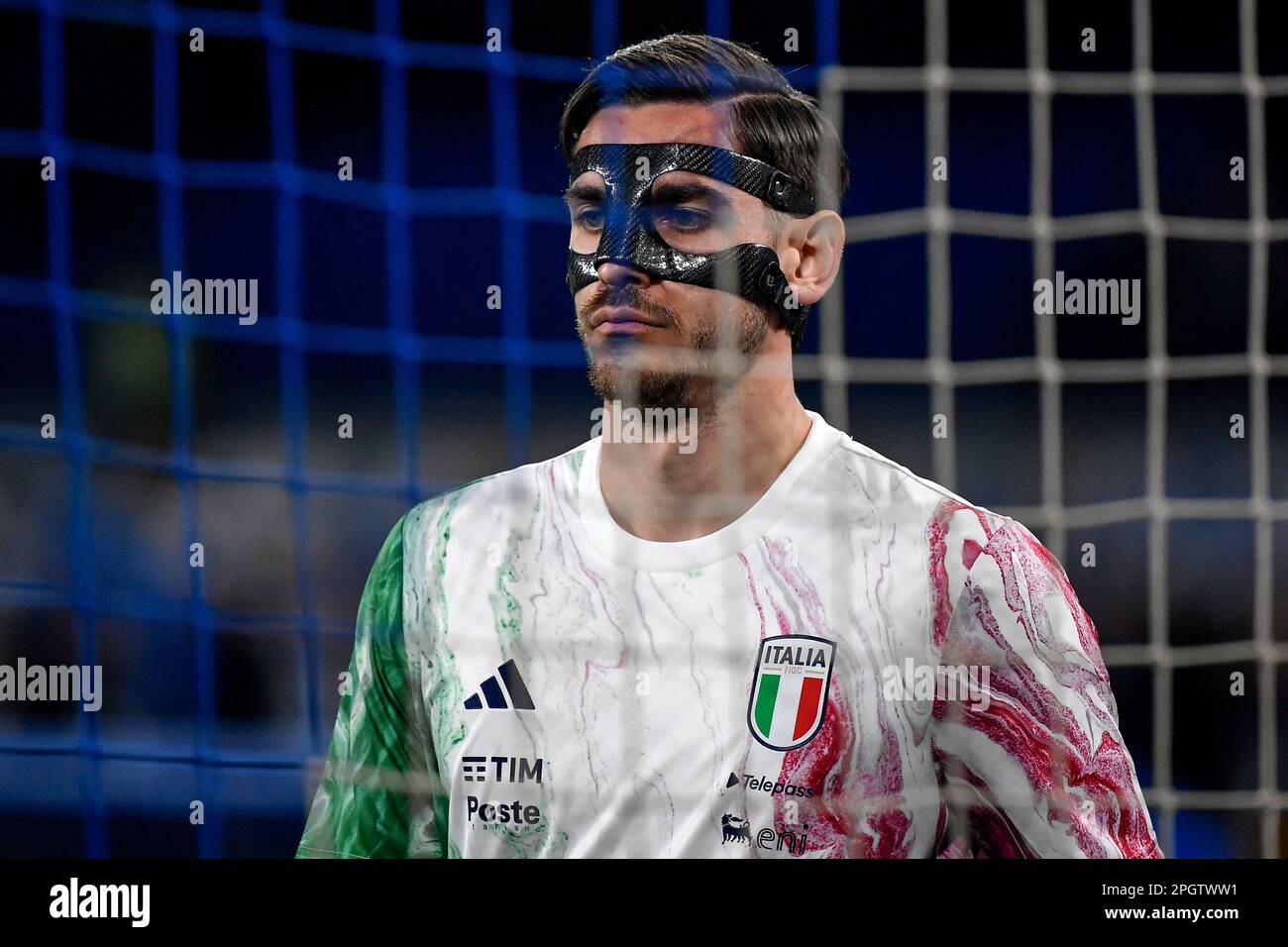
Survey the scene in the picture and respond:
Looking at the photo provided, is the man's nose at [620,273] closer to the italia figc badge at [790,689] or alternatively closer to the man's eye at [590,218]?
the man's eye at [590,218]

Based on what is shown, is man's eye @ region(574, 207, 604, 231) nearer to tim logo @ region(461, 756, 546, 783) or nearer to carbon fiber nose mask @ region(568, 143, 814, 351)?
carbon fiber nose mask @ region(568, 143, 814, 351)

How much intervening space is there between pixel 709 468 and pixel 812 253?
29 cm

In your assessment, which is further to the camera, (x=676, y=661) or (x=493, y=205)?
(x=493, y=205)

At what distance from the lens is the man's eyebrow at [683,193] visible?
1.71 meters

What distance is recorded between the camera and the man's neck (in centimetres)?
175

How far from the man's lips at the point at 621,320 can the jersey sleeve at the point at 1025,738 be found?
18.2 inches

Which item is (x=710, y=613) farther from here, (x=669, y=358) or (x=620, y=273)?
(x=620, y=273)

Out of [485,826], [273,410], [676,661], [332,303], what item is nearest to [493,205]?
[332,303]

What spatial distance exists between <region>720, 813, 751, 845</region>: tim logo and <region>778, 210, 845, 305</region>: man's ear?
616mm

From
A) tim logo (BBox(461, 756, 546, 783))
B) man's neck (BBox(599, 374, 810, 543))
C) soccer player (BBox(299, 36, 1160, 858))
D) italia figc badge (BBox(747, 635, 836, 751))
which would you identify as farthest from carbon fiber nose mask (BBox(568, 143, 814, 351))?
tim logo (BBox(461, 756, 546, 783))

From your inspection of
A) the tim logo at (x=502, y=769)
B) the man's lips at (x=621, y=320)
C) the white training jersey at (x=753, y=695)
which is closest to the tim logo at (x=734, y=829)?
the white training jersey at (x=753, y=695)

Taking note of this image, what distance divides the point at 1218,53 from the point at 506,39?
855 millimetres
